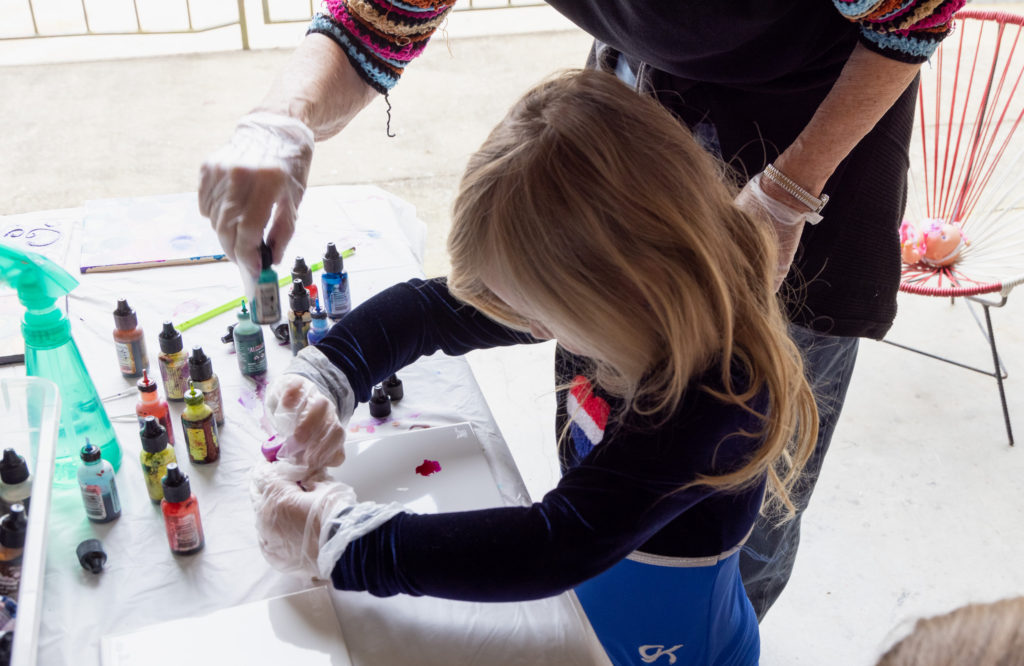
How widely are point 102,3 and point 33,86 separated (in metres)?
1.06

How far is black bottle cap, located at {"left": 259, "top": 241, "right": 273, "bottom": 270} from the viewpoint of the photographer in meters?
1.05

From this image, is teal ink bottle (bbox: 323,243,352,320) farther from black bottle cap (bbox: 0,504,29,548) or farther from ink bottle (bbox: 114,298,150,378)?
black bottle cap (bbox: 0,504,29,548)

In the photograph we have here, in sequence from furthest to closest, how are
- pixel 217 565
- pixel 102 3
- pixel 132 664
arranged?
1. pixel 102 3
2. pixel 217 565
3. pixel 132 664

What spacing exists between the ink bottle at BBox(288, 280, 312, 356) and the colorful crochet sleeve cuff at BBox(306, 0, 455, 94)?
12.2 inches

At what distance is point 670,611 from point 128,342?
2.53 ft

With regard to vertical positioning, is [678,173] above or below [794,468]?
above

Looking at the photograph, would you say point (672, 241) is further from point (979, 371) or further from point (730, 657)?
point (979, 371)

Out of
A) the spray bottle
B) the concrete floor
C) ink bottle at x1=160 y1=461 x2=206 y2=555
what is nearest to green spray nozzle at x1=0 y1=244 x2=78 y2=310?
the spray bottle

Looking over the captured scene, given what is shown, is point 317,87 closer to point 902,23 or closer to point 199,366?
point 199,366

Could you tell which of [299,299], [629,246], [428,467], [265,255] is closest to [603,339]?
[629,246]

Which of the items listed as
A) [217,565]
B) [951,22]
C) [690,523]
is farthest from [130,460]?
[951,22]

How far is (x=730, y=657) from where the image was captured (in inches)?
43.5

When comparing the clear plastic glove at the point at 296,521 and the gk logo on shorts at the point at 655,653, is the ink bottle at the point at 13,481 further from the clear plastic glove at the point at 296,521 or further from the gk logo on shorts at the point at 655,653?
A: the gk logo on shorts at the point at 655,653

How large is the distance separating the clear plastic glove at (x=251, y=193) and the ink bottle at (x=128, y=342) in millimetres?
210
